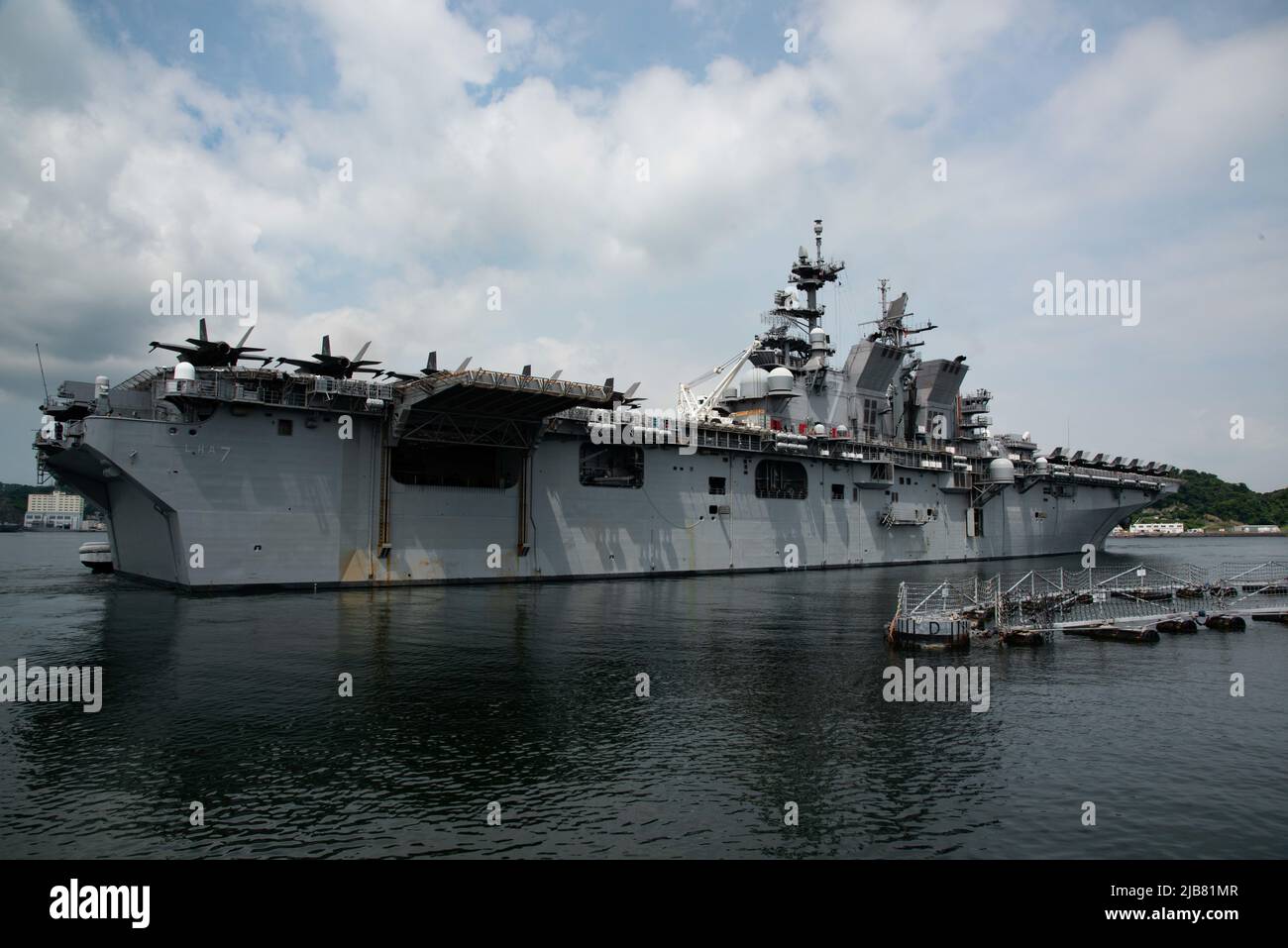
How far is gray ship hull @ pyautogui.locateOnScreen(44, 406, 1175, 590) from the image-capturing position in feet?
98.5

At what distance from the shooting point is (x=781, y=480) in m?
46.8

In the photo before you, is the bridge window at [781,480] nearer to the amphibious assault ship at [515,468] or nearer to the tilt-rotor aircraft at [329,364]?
the amphibious assault ship at [515,468]

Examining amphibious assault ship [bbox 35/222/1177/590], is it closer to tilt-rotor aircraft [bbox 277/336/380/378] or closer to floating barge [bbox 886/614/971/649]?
tilt-rotor aircraft [bbox 277/336/380/378]

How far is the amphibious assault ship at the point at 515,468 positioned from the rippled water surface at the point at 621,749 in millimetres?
8300

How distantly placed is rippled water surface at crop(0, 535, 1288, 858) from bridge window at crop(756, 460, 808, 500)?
22307 millimetres

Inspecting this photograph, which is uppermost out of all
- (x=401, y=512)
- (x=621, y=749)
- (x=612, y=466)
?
(x=612, y=466)

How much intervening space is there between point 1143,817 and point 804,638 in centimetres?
1278

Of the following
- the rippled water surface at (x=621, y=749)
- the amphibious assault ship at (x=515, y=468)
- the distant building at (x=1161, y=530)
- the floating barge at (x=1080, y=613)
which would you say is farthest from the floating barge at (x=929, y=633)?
the distant building at (x=1161, y=530)

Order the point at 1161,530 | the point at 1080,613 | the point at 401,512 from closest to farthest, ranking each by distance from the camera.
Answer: the point at 1080,613 < the point at 401,512 < the point at 1161,530

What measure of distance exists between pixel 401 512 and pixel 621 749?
23.4 metres

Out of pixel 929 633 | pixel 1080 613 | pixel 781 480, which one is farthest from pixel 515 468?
pixel 1080 613

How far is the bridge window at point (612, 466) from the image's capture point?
39047 mm

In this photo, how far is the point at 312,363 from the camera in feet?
103

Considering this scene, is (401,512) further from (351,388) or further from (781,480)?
(781,480)
